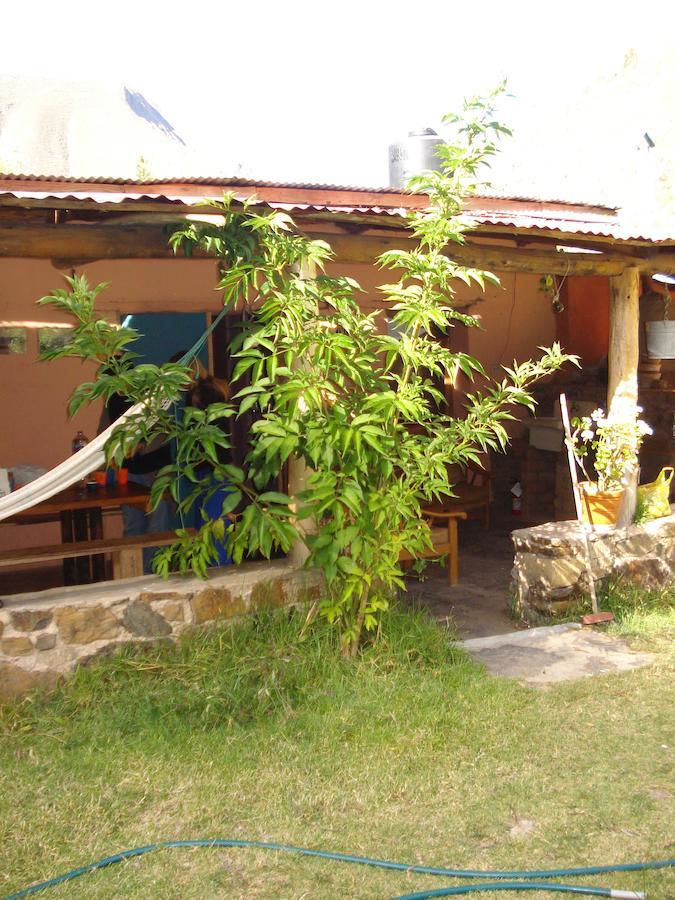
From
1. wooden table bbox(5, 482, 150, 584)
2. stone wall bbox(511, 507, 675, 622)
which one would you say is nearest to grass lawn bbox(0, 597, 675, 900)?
stone wall bbox(511, 507, 675, 622)

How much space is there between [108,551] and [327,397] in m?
1.75

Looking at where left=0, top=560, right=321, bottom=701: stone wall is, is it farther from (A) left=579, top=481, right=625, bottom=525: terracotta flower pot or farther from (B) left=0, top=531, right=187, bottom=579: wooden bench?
(A) left=579, top=481, right=625, bottom=525: terracotta flower pot

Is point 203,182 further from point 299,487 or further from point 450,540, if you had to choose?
point 450,540

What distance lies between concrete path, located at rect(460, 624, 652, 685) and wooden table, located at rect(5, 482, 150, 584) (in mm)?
2449

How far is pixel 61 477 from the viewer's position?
435cm

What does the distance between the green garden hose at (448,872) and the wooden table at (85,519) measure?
3.08 meters

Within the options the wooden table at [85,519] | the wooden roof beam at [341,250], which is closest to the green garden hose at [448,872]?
the wooden roof beam at [341,250]

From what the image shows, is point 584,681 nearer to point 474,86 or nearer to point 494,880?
point 494,880

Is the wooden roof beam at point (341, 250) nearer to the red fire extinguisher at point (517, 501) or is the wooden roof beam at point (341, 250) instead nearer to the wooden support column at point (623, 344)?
the wooden support column at point (623, 344)

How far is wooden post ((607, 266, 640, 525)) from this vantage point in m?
6.43

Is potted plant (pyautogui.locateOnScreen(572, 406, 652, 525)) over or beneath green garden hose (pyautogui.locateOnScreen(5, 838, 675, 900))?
over

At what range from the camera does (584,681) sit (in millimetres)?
4828

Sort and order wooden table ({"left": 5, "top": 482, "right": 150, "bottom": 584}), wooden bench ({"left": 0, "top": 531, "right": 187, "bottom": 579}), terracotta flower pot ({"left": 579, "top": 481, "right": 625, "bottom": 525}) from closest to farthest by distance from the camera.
Answer: wooden bench ({"left": 0, "top": 531, "right": 187, "bottom": 579}), wooden table ({"left": 5, "top": 482, "right": 150, "bottom": 584}), terracotta flower pot ({"left": 579, "top": 481, "right": 625, "bottom": 525})

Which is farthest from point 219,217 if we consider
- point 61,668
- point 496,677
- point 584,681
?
point 584,681
